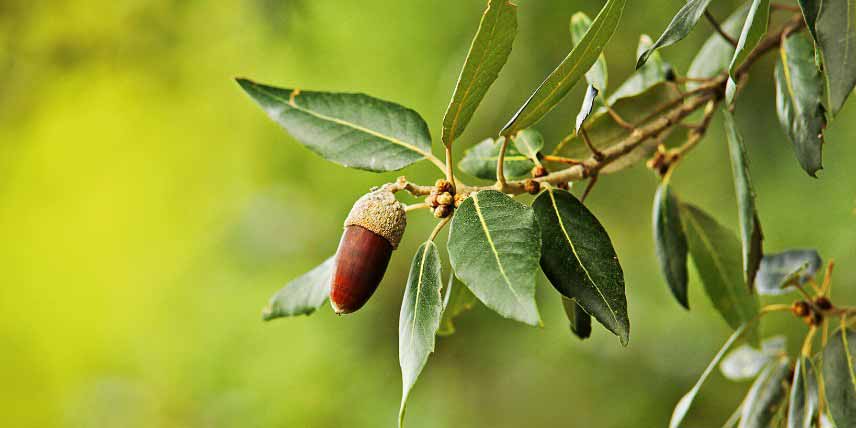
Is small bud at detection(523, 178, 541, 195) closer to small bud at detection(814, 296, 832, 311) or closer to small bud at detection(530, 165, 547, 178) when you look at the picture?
small bud at detection(530, 165, 547, 178)

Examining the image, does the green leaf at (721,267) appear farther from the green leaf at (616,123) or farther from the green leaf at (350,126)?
the green leaf at (350,126)

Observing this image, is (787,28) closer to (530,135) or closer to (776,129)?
(530,135)

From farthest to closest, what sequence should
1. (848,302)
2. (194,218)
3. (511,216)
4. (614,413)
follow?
(194,218)
(614,413)
(848,302)
(511,216)

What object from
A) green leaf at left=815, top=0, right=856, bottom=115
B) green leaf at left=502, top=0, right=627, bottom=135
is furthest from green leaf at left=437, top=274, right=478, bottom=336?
green leaf at left=815, top=0, right=856, bottom=115

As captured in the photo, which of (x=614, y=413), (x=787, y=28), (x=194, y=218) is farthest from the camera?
(x=194, y=218)

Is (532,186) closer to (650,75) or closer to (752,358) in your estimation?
(650,75)

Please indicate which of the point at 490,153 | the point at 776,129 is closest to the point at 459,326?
the point at 776,129

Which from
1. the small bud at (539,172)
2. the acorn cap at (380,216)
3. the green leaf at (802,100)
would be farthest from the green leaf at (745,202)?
the acorn cap at (380,216)
